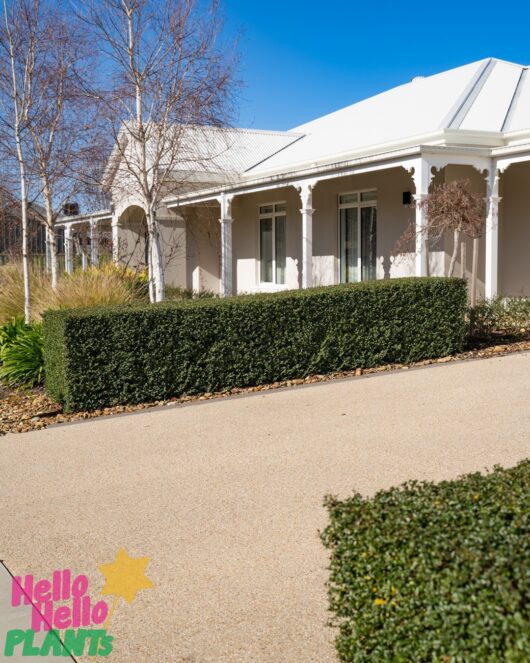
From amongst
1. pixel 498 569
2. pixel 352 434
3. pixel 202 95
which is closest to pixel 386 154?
pixel 202 95

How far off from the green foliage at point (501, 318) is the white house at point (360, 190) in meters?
1.35

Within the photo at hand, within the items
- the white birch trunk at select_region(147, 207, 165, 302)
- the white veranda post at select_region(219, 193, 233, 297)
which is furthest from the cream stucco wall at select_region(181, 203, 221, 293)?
the white birch trunk at select_region(147, 207, 165, 302)

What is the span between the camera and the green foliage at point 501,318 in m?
11.3

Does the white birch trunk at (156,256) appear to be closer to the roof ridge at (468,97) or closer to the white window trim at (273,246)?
the roof ridge at (468,97)

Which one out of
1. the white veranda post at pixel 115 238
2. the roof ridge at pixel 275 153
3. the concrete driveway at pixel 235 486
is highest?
the roof ridge at pixel 275 153

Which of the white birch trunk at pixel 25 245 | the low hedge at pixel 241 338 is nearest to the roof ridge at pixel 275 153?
the white birch trunk at pixel 25 245

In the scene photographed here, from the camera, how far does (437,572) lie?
250 cm

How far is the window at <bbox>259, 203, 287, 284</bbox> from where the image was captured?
19484mm

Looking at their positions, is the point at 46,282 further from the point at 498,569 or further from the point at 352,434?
the point at 498,569

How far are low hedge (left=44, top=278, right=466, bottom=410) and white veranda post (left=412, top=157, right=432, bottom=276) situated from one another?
241 cm

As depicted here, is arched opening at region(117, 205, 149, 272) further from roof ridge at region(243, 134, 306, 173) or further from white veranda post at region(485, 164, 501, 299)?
white veranda post at region(485, 164, 501, 299)

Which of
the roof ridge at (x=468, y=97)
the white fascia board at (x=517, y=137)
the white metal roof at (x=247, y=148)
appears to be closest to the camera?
the white fascia board at (x=517, y=137)

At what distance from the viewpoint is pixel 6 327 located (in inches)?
465

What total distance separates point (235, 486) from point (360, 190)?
1184cm
